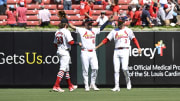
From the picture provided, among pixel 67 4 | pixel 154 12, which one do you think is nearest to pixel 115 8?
pixel 154 12

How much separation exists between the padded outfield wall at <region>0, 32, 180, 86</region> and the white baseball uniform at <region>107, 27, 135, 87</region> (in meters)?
1.43

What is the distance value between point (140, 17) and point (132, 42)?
12.3 feet

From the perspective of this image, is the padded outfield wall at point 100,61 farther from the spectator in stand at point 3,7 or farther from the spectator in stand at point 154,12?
the spectator in stand at point 3,7

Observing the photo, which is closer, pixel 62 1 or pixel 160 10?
pixel 160 10

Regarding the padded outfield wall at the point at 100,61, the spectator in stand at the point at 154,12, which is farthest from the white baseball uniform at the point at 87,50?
the spectator in stand at the point at 154,12

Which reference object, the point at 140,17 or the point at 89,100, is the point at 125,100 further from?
the point at 140,17

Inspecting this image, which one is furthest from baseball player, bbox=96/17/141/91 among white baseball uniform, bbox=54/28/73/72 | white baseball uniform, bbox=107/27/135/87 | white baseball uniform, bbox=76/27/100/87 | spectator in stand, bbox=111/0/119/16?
spectator in stand, bbox=111/0/119/16

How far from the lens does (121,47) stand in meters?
16.0

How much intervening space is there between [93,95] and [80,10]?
10951 mm

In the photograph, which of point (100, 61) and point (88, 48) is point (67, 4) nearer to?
point (100, 61)

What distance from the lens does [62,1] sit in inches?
1043

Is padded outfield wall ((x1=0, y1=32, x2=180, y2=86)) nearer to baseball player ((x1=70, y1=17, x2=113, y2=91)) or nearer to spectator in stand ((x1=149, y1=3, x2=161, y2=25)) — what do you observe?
baseball player ((x1=70, y1=17, x2=113, y2=91))

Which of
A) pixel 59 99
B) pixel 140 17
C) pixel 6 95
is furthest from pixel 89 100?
pixel 140 17

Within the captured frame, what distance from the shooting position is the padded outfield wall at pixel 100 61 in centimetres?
1744
